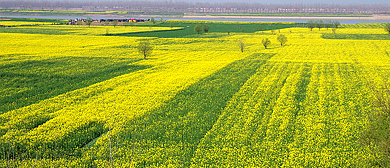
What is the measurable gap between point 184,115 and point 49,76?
20.0 metres

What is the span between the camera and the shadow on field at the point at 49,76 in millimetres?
24744

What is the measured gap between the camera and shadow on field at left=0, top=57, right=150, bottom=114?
24.7 m

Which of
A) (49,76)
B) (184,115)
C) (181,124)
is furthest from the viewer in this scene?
(49,76)

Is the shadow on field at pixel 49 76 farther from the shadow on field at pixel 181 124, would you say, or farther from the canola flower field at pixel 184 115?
the shadow on field at pixel 181 124

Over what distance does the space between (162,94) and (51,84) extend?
11707 millimetres

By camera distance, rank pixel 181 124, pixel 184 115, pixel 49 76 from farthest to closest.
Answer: pixel 49 76, pixel 184 115, pixel 181 124

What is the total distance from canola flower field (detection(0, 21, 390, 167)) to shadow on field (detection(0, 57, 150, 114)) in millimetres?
118

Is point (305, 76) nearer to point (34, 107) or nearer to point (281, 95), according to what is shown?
point (281, 95)

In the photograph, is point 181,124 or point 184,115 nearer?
point 181,124

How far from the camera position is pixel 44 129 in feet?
55.3

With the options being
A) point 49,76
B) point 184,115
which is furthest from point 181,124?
point 49,76

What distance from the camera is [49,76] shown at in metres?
32.8

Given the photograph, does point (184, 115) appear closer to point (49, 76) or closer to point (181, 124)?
point (181, 124)

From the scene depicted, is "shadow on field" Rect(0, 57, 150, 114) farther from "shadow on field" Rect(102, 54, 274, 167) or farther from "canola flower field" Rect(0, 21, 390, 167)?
"shadow on field" Rect(102, 54, 274, 167)
